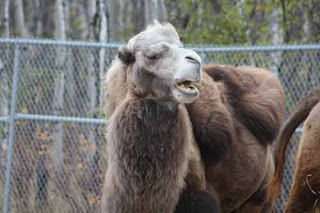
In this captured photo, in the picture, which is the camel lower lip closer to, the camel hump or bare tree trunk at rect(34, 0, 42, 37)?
the camel hump

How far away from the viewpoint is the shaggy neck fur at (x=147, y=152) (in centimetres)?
523

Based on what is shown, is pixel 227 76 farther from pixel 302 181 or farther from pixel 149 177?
pixel 149 177

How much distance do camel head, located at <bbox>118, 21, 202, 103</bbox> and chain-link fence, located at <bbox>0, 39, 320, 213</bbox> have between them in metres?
3.43

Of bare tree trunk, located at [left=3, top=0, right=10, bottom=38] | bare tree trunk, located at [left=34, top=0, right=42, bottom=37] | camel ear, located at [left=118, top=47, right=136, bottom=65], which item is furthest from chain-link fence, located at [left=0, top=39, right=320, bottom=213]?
bare tree trunk, located at [left=34, top=0, right=42, bottom=37]

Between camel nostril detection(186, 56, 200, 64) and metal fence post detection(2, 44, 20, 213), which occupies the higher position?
camel nostril detection(186, 56, 200, 64)

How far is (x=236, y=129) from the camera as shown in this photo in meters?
6.73

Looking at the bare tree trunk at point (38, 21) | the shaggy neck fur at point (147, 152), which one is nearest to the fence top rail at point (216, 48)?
the shaggy neck fur at point (147, 152)

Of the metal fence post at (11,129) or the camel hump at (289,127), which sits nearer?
the camel hump at (289,127)

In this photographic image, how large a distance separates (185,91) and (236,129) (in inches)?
69.9

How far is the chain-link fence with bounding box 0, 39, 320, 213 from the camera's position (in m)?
9.05

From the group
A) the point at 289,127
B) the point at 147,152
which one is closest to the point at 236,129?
the point at 289,127

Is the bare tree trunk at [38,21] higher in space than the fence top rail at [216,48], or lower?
lower

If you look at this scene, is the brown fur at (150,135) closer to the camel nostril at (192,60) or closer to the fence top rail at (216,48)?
the camel nostril at (192,60)

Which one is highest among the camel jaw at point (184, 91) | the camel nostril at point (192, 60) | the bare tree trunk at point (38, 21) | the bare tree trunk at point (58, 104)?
the camel nostril at point (192, 60)
